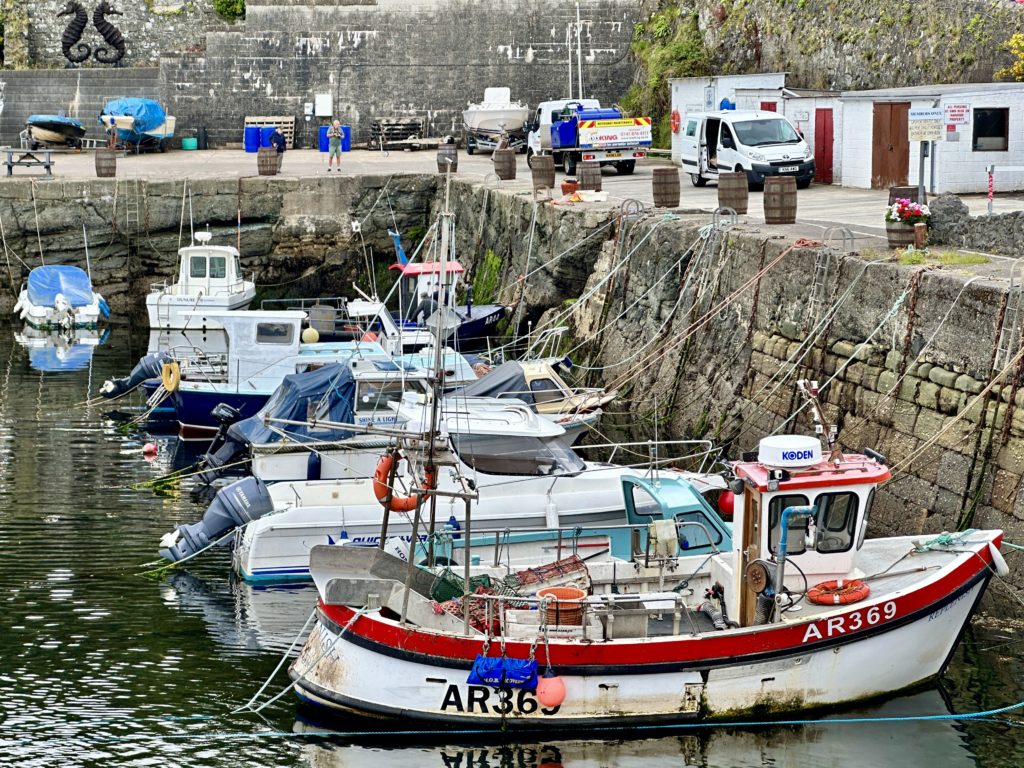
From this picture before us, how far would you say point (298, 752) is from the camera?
12.9m

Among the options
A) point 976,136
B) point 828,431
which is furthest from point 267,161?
point 828,431

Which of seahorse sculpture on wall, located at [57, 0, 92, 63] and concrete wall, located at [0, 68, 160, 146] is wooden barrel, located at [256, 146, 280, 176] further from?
seahorse sculpture on wall, located at [57, 0, 92, 63]

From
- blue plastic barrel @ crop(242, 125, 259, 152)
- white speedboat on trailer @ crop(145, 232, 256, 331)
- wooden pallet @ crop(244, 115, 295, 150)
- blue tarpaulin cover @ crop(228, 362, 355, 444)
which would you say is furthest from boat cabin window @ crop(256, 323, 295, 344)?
wooden pallet @ crop(244, 115, 295, 150)

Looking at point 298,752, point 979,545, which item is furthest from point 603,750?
point 979,545

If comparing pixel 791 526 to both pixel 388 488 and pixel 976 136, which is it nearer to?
pixel 388 488

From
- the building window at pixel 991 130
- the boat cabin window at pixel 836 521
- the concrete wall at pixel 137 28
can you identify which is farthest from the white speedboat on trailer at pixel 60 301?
the boat cabin window at pixel 836 521

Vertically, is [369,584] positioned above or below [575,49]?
below

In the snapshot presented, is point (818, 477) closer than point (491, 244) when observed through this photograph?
Yes

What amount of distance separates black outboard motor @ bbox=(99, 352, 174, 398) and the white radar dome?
14.7 m

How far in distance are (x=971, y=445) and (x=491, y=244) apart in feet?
58.5

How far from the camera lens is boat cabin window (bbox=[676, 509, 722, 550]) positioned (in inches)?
639

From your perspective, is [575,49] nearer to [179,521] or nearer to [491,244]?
[491,244]

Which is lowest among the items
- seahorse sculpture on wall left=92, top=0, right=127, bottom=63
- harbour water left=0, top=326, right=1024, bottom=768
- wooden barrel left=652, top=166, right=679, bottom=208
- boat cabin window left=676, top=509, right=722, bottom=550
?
harbour water left=0, top=326, right=1024, bottom=768

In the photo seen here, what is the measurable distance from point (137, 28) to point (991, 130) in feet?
93.6
